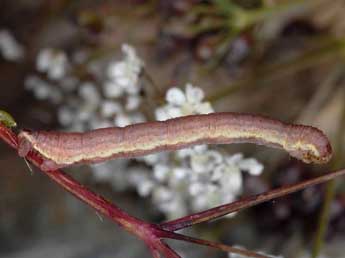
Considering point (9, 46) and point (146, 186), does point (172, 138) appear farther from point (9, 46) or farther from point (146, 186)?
point (9, 46)

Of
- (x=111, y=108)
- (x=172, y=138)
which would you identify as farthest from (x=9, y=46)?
(x=172, y=138)

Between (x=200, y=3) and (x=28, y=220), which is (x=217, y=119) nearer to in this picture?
(x=200, y=3)

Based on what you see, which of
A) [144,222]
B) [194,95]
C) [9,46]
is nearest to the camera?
[144,222]

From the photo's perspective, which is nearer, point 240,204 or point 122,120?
point 240,204

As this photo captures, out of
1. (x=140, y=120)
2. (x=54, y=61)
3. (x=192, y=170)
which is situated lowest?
(x=192, y=170)

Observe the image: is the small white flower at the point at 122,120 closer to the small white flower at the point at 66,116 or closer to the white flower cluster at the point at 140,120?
the white flower cluster at the point at 140,120

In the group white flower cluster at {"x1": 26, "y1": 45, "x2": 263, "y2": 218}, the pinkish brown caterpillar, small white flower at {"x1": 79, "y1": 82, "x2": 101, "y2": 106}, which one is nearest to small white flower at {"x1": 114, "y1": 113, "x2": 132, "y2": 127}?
white flower cluster at {"x1": 26, "y1": 45, "x2": 263, "y2": 218}

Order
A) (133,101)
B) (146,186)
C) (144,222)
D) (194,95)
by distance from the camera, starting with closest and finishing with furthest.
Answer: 1. (144,222)
2. (194,95)
3. (133,101)
4. (146,186)
